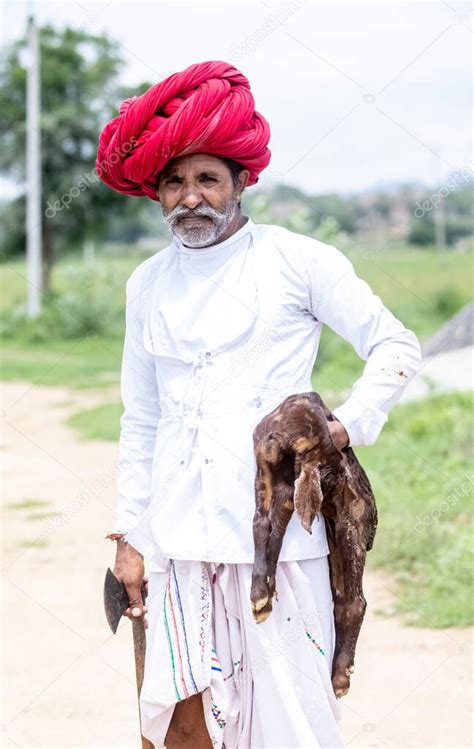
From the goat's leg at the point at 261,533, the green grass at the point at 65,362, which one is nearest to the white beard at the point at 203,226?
the goat's leg at the point at 261,533

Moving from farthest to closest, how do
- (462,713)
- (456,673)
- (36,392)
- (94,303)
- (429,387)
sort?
(94,303) → (36,392) → (429,387) → (456,673) → (462,713)

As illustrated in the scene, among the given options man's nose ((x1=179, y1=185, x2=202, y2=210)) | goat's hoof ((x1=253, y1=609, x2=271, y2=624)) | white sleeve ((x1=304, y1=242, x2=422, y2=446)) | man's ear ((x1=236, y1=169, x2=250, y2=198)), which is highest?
man's ear ((x1=236, y1=169, x2=250, y2=198))

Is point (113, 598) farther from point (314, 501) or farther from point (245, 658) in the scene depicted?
point (314, 501)

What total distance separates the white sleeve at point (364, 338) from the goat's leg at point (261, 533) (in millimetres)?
228

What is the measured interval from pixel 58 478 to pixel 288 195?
75.9ft

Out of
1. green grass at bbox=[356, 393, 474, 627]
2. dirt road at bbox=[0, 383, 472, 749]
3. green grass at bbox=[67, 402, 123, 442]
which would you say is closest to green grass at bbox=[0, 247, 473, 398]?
green grass at bbox=[356, 393, 474, 627]

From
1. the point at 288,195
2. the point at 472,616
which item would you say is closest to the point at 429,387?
the point at 472,616

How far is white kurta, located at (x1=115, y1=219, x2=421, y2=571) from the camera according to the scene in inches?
102

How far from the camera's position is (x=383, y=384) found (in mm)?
2516

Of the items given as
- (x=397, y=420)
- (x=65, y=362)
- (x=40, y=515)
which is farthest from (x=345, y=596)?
(x=65, y=362)

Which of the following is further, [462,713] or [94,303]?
[94,303]

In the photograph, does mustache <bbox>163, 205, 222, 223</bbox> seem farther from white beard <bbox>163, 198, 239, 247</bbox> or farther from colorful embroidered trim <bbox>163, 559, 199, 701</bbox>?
colorful embroidered trim <bbox>163, 559, 199, 701</bbox>

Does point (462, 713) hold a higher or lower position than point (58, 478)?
higher

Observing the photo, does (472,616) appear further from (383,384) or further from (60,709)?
(383,384)
